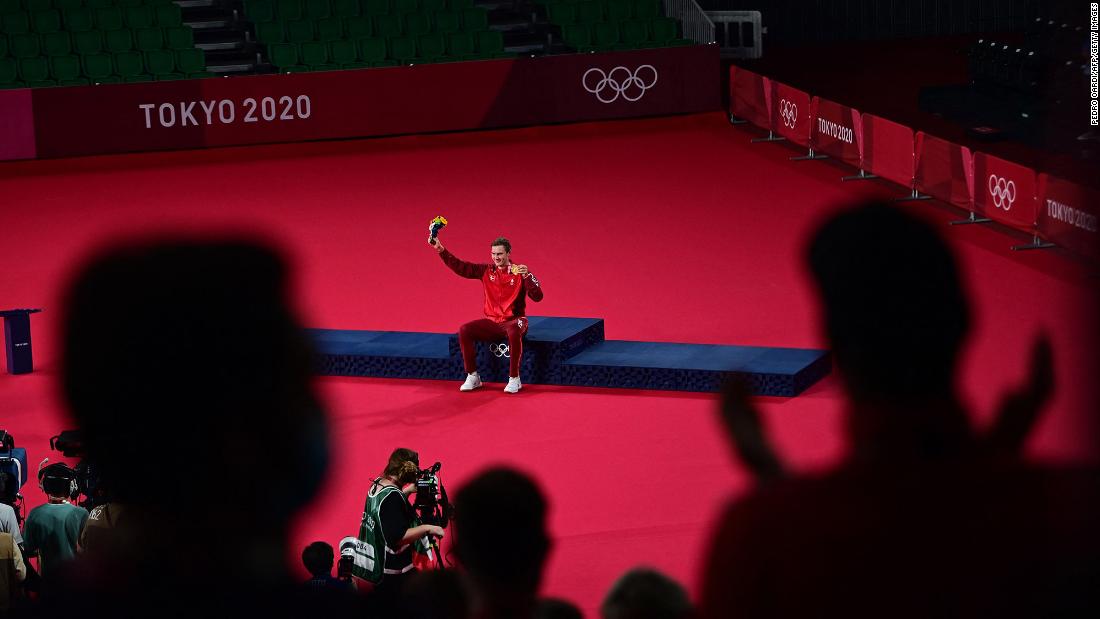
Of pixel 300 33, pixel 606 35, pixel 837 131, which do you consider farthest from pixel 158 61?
pixel 837 131

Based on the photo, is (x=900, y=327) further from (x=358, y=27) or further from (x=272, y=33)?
(x=272, y=33)

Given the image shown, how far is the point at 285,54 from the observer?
83.6 feet

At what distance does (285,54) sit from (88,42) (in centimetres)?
328

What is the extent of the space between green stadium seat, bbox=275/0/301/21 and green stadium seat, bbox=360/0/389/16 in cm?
114

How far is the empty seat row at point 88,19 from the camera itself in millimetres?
25109

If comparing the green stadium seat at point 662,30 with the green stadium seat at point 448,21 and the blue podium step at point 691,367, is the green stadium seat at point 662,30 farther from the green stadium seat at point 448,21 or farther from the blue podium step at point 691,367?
the blue podium step at point 691,367

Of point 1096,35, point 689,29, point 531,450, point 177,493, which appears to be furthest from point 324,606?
point 689,29

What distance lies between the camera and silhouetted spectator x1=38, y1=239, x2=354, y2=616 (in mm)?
1371

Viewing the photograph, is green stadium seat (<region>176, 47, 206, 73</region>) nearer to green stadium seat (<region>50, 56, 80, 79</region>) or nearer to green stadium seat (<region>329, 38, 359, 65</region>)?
green stadium seat (<region>50, 56, 80, 79</region>)

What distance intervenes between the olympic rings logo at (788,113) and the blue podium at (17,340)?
42.7 ft

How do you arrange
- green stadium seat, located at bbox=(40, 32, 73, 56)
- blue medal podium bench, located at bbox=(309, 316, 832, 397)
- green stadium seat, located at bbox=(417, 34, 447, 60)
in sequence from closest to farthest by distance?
blue medal podium bench, located at bbox=(309, 316, 832, 397)
green stadium seat, located at bbox=(40, 32, 73, 56)
green stadium seat, located at bbox=(417, 34, 447, 60)

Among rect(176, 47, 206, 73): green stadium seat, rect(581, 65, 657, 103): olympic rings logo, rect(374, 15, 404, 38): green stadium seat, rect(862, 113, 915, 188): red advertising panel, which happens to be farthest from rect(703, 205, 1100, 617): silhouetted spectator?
rect(374, 15, 404, 38): green stadium seat

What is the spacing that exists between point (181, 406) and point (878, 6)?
3496 cm

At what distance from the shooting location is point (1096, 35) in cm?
201
